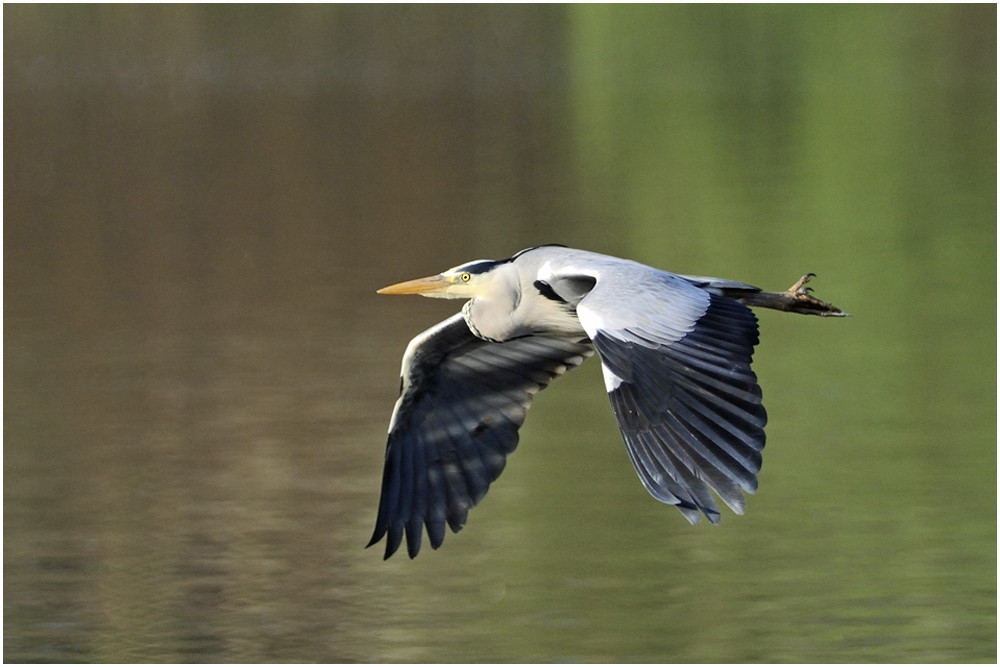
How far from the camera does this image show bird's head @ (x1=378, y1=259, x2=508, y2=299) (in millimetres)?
7105

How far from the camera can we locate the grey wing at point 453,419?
715 centimetres

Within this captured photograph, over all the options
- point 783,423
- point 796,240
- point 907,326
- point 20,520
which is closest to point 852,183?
point 796,240

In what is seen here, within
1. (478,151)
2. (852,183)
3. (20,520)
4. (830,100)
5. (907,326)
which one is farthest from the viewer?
(830,100)

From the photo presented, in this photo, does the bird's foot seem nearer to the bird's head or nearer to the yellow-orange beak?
the bird's head

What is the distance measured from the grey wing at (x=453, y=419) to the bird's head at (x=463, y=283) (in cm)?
14

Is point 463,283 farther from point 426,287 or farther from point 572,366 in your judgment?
point 572,366

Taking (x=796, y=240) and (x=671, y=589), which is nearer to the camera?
(x=671, y=589)

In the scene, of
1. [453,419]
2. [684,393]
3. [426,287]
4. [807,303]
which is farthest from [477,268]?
[684,393]

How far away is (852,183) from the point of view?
2059cm

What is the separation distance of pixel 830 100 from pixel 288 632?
2230cm

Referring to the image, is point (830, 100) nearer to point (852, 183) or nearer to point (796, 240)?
point (852, 183)

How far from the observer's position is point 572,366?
7535 millimetres

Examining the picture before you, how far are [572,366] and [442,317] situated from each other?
6560mm

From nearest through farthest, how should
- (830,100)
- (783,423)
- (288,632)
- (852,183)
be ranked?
(288,632) < (783,423) < (852,183) < (830,100)
